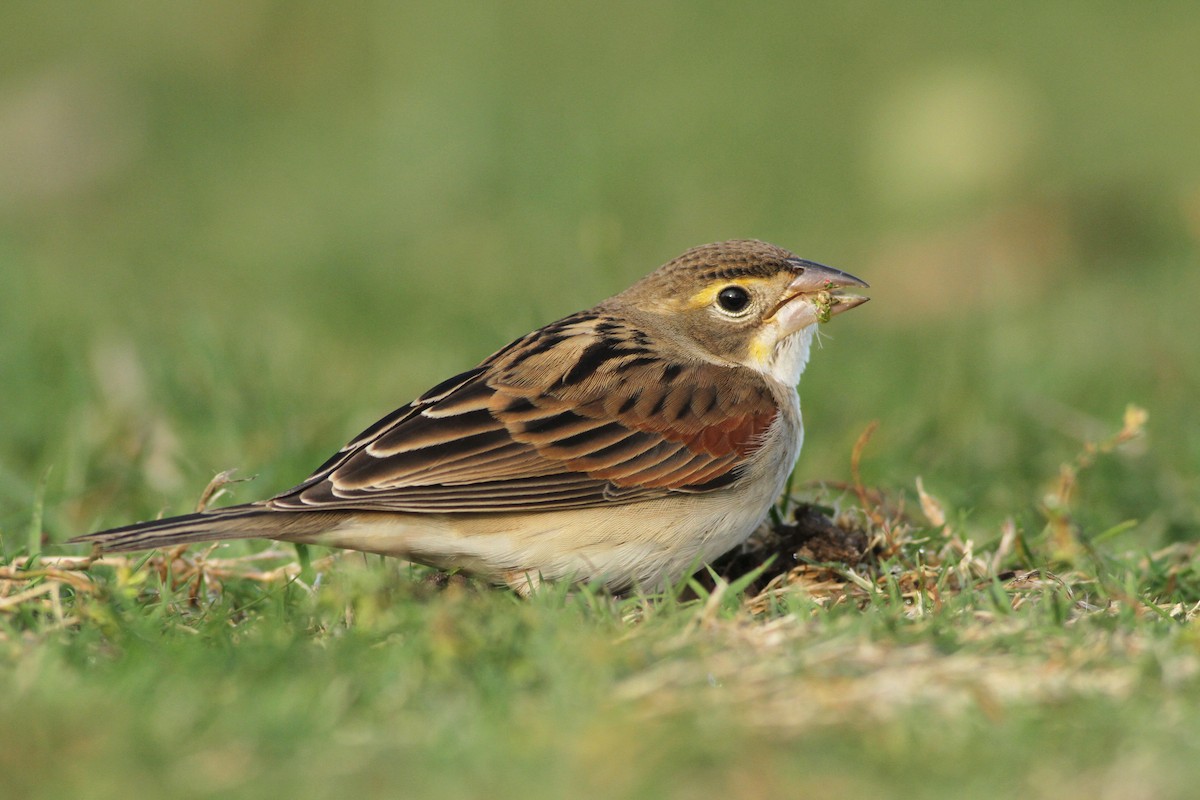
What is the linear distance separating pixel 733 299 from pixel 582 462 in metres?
1.25

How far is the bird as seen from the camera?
5.74 m

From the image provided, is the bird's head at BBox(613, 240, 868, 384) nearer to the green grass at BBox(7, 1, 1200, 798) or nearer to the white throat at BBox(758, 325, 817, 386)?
the white throat at BBox(758, 325, 817, 386)

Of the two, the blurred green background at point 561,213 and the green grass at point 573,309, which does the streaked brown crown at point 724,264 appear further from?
the blurred green background at point 561,213

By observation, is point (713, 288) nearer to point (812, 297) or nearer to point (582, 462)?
point (812, 297)

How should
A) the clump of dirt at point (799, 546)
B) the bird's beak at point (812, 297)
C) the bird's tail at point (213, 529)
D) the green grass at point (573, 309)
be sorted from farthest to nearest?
1. the bird's beak at point (812, 297)
2. the clump of dirt at point (799, 546)
3. the bird's tail at point (213, 529)
4. the green grass at point (573, 309)

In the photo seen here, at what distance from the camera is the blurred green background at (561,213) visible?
8398mm

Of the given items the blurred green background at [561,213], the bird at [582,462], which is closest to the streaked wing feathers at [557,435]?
the bird at [582,462]

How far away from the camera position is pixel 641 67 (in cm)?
1816

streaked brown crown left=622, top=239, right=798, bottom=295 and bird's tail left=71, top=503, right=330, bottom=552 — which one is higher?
streaked brown crown left=622, top=239, right=798, bottom=295

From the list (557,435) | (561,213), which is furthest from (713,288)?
(561,213)

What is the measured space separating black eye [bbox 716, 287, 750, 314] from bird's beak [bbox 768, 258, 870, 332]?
127 mm

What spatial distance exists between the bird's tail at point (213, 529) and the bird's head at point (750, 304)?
1.98 m

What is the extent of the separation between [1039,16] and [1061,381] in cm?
1025

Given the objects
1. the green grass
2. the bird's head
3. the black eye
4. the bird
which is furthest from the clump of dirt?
the black eye
